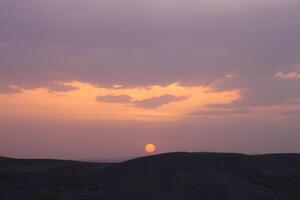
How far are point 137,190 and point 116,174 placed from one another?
7.67m

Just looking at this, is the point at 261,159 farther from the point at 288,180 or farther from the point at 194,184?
the point at 194,184

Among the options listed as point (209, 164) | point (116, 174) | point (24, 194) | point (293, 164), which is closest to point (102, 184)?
point (116, 174)

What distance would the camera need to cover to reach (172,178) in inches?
1537

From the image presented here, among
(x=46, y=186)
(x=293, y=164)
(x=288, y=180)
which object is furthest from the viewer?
(x=293, y=164)

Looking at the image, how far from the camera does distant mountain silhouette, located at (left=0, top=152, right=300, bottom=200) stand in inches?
1379

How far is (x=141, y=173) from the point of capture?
42.2 m

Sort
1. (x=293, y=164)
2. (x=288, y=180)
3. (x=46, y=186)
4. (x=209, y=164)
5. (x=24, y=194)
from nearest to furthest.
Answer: (x=24, y=194), (x=46, y=186), (x=288, y=180), (x=209, y=164), (x=293, y=164)

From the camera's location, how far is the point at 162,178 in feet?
129

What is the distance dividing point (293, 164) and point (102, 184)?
775 inches

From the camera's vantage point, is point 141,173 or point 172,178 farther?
point 141,173

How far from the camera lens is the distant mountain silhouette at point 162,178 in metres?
35.0

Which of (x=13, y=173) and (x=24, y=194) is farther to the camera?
(x=13, y=173)

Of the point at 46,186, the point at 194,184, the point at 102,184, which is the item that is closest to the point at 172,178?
the point at 194,184

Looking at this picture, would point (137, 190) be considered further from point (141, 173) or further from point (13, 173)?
point (13, 173)
